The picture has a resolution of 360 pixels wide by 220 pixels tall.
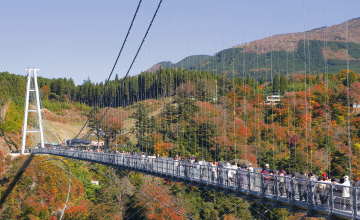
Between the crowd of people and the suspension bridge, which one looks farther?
the suspension bridge

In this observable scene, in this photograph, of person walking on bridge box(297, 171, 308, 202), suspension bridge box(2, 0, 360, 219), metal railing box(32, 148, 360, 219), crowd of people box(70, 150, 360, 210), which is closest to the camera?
metal railing box(32, 148, 360, 219)

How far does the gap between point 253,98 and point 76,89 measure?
190ft

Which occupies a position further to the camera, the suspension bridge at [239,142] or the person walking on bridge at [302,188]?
the suspension bridge at [239,142]

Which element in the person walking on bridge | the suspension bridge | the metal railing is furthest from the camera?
the suspension bridge

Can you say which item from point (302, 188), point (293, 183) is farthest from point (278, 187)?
point (302, 188)

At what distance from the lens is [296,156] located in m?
35.0

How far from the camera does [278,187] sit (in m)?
13.0

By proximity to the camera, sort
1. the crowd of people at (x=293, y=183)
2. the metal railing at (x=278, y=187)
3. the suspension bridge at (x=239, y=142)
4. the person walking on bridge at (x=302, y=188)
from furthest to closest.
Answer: the suspension bridge at (x=239, y=142) → the person walking on bridge at (x=302, y=188) → the crowd of people at (x=293, y=183) → the metal railing at (x=278, y=187)

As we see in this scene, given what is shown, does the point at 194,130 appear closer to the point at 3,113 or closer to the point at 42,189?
the point at 42,189

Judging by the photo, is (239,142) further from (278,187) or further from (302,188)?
(302,188)

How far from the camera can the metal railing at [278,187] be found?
10688 mm

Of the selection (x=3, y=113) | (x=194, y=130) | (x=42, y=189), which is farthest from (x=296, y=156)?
(x=3, y=113)

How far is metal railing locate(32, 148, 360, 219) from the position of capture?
35.1 feet

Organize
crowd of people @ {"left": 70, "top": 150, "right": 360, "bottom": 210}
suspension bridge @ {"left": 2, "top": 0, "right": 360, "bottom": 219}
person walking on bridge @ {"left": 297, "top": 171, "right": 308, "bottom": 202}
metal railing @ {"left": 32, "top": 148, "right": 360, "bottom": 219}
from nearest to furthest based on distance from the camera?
metal railing @ {"left": 32, "top": 148, "right": 360, "bottom": 219}
crowd of people @ {"left": 70, "top": 150, "right": 360, "bottom": 210}
person walking on bridge @ {"left": 297, "top": 171, "right": 308, "bottom": 202}
suspension bridge @ {"left": 2, "top": 0, "right": 360, "bottom": 219}
